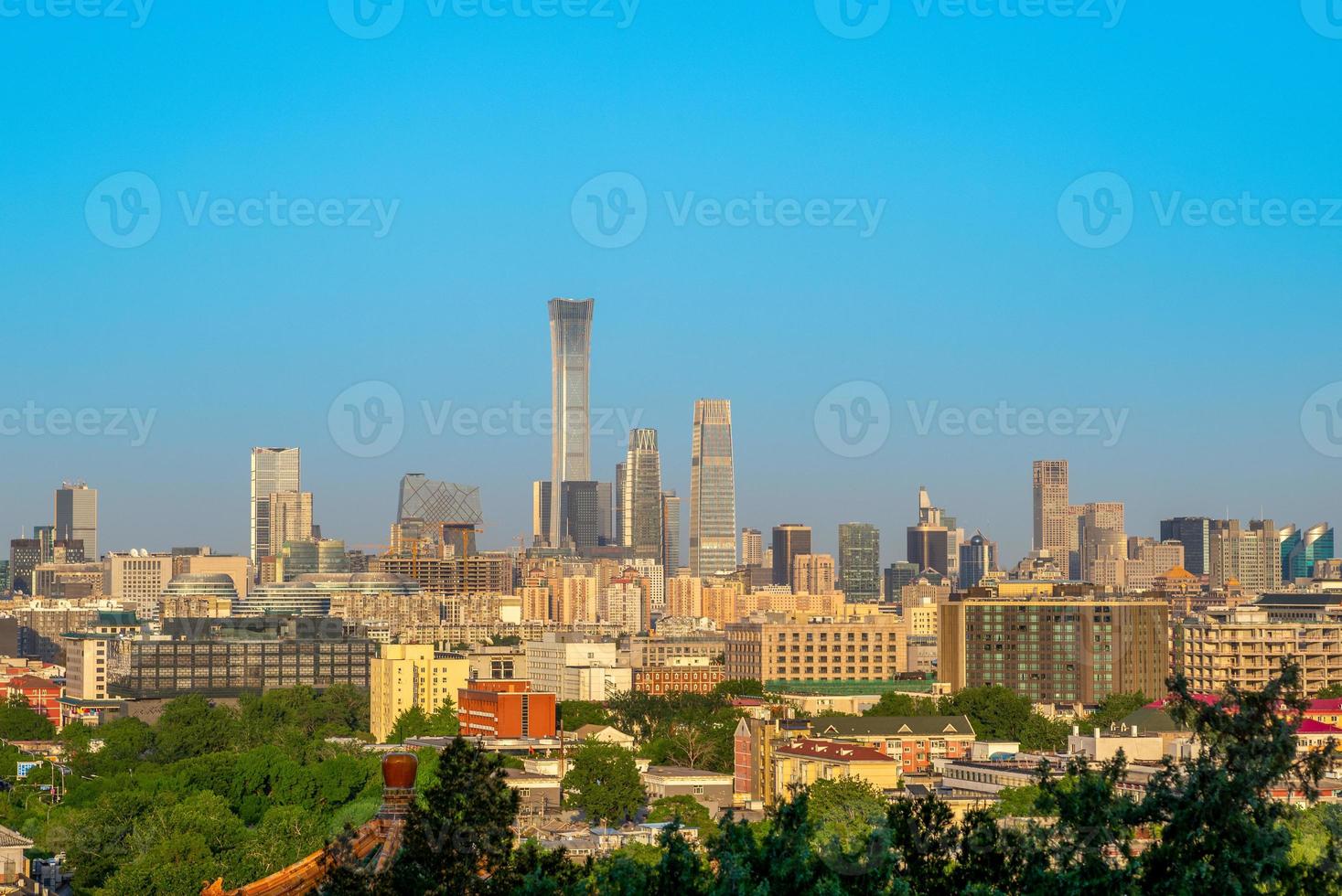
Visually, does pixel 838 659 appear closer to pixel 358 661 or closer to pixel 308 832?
pixel 358 661

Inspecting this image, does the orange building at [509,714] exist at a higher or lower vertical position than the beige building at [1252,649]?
lower

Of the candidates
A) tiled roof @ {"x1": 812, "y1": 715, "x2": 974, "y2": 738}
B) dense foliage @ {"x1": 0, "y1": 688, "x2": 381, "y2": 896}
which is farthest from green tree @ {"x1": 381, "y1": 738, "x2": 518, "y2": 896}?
tiled roof @ {"x1": 812, "y1": 715, "x2": 974, "y2": 738}

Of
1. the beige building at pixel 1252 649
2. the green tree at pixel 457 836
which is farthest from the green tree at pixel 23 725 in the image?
the green tree at pixel 457 836

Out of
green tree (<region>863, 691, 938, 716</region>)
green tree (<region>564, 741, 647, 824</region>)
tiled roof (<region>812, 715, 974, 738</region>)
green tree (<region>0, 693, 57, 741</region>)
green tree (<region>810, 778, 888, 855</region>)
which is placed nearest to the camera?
green tree (<region>810, 778, 888, 855</region>)

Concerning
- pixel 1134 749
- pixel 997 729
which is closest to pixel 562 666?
pixel 997 729

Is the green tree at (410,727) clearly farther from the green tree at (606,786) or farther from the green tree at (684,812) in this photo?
the green tree at (684,812)

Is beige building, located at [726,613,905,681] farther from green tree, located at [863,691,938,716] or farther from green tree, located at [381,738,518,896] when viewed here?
green tree, located at [381,738,518,896]

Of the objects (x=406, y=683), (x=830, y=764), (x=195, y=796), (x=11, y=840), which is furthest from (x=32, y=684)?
(x=11, y=840)
